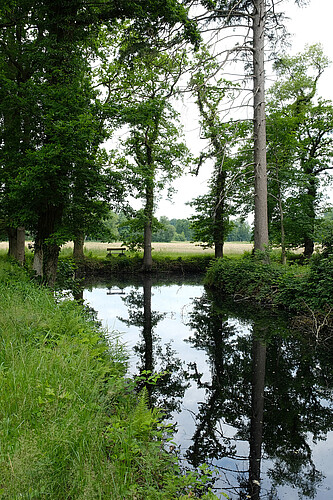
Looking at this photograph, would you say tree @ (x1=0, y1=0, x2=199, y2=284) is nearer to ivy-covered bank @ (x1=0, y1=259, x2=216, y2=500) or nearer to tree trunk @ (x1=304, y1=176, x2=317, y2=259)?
ivy-covered bank @ (x1=0, y1=259, x2=216, y2=500)

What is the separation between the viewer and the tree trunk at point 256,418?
3.04 m

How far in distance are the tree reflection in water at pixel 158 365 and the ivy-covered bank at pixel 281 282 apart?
335 centimetres

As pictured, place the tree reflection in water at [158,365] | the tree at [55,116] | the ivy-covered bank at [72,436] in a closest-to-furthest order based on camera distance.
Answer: the ivy-covered bank at [72,436] → the tree reflection in water at [158,365] → the tree at [55,116]

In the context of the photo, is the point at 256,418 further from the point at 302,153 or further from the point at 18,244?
the point at 302,153

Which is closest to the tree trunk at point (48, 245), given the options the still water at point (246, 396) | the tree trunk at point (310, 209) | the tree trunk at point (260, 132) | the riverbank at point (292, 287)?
the still water at point (246, 396)

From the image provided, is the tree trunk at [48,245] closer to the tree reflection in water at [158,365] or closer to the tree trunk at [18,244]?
the tree reflection in water at [158,365]

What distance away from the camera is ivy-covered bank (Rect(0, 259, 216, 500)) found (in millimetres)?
1999

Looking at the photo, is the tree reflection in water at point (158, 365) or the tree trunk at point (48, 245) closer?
the tree reflection in water at point (158, 365)

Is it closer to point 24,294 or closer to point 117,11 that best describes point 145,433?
point 24,294

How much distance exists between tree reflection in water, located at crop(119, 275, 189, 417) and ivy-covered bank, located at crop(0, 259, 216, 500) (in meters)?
0.78

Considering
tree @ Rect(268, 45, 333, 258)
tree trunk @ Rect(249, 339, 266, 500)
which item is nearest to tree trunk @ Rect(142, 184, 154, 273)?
tree @ Rect(268, 45, 333, 258)

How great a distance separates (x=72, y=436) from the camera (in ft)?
7.85

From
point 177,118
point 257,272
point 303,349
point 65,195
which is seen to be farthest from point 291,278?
A: point 177,118

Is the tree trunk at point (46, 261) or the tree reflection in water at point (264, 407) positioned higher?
the tree trunk at point (46, 261)
